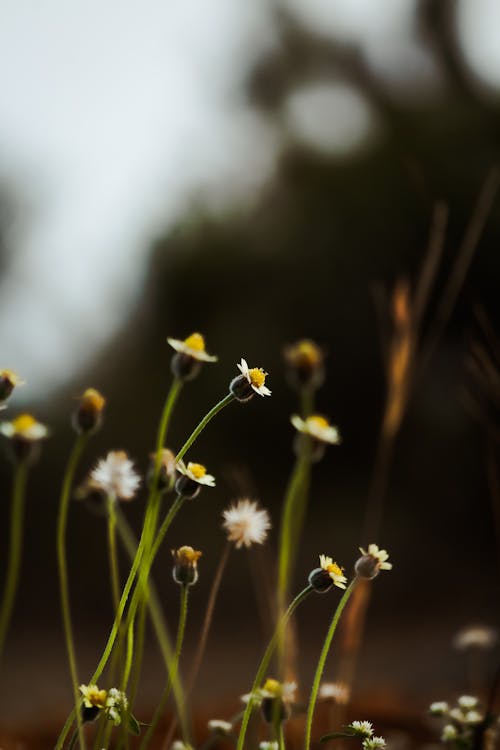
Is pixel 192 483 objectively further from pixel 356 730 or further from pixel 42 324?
pixel 42 324

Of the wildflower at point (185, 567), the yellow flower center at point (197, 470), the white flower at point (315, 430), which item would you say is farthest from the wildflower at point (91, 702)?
the white flower at point (315, 430)

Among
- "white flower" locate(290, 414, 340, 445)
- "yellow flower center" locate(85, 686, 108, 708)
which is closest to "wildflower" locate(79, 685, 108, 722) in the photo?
"yellow flower center" locate(85, 686, 108, 708)

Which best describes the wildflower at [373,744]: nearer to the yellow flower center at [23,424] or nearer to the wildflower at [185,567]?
the wildflower at [185,567]

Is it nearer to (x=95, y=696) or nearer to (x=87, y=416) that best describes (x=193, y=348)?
(x=87, y=416)

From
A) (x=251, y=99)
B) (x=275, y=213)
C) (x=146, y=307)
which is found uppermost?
(x=251, y=99)

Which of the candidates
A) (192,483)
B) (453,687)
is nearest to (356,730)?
(192,483)
